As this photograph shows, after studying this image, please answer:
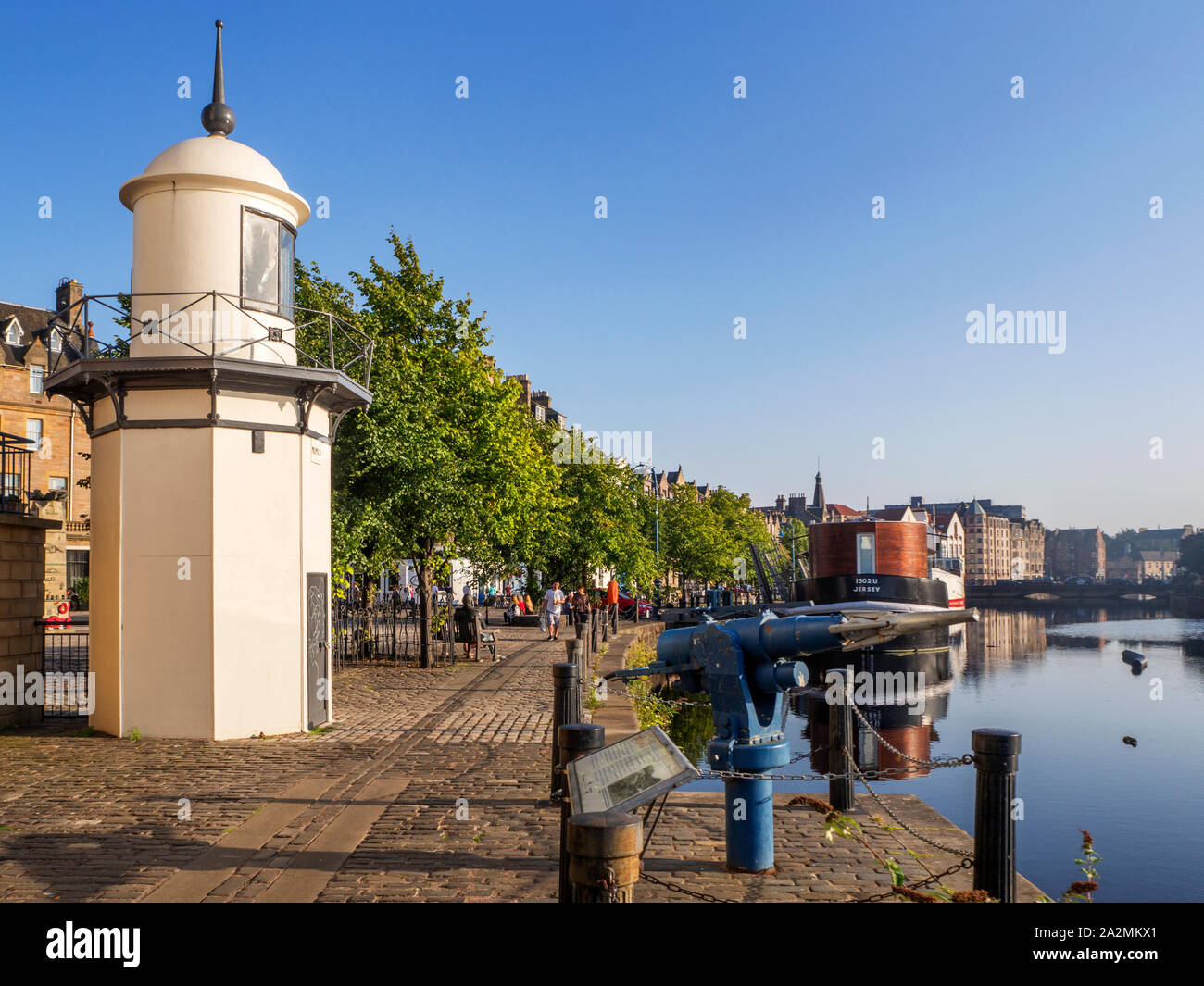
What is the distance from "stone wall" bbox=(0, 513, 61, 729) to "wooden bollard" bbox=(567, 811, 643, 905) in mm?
12172

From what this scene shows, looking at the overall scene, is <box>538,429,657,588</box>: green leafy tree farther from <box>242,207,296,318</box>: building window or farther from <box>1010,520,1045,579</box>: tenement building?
<box>1010,520,1045,579</box>: tenement building

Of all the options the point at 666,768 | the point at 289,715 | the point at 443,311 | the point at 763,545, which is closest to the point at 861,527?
the point at 443,311

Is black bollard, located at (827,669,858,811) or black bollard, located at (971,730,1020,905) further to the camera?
black bollard, located at (827,669,858,811)

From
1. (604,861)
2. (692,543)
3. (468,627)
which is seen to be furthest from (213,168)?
(692,543)

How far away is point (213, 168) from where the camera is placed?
11969 mm

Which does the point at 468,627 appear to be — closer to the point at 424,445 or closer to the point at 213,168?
the point at 424,445

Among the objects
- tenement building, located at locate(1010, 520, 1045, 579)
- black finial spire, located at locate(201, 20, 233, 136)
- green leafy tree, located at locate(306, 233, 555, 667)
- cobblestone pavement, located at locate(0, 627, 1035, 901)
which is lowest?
tenement building, located at locate(1010, 520, 1045, 579)

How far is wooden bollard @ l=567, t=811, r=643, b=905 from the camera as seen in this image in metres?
3.29

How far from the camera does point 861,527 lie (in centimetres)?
3766

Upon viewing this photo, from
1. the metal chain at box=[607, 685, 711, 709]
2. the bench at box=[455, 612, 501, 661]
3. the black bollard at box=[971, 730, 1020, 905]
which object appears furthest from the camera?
the bench at box=[455, 612, 501, 661]

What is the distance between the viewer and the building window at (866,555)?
37.5m

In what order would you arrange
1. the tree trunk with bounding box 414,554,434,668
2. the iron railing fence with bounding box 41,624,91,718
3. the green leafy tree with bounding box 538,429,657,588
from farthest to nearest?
1. the green leafy tree with bounding box 538,429,657,588
2. the tree trunk with bounding box 414,554,434,668
3. the iron railing fence with bounding box 41,624,91,718

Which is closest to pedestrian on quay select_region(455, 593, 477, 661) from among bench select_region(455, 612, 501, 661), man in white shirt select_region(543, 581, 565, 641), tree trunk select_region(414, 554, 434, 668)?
bench select_region(455, 612, 501, 661)

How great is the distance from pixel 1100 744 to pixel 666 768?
20.4 meters
